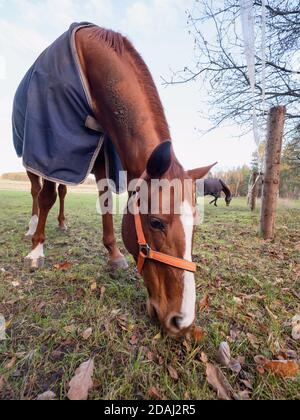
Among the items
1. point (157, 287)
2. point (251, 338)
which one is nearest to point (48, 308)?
point (157, 287)

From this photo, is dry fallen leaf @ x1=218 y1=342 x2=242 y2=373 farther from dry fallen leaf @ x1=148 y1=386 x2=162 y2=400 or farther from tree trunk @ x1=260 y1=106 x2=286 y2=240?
tree trunk @ x1=260 y1=106 x2=286 y2=240

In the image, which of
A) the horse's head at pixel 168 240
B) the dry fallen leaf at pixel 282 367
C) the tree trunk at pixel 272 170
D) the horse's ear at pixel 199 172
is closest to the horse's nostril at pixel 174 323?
the horse's head at pixel 168 240

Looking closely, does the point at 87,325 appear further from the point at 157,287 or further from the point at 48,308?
the point at 157,287

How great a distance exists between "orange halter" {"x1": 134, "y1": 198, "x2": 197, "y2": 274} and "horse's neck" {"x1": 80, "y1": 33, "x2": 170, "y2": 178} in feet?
1.26

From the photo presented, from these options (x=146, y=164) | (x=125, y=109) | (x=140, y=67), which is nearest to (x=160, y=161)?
(x=146, y=164)

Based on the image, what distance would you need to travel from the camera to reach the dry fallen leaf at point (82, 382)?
102 centimetres

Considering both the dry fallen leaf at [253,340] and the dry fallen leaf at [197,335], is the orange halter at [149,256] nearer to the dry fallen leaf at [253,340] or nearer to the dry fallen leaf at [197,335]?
the dry fallen leaf at [197,335]

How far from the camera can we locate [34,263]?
2535 millimetres

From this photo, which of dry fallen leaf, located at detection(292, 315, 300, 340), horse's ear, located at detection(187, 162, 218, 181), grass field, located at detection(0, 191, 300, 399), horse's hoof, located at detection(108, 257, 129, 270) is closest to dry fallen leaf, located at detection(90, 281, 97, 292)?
grass field, located at detection(0, 191, 300, 399)

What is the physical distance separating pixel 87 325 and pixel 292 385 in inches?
48.3

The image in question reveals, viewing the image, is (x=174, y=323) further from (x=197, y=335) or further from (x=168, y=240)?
(x=168, y=240)

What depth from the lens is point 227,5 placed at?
4.98m

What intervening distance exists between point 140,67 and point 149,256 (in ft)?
5.31

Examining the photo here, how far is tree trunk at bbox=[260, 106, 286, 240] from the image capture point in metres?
3.97
